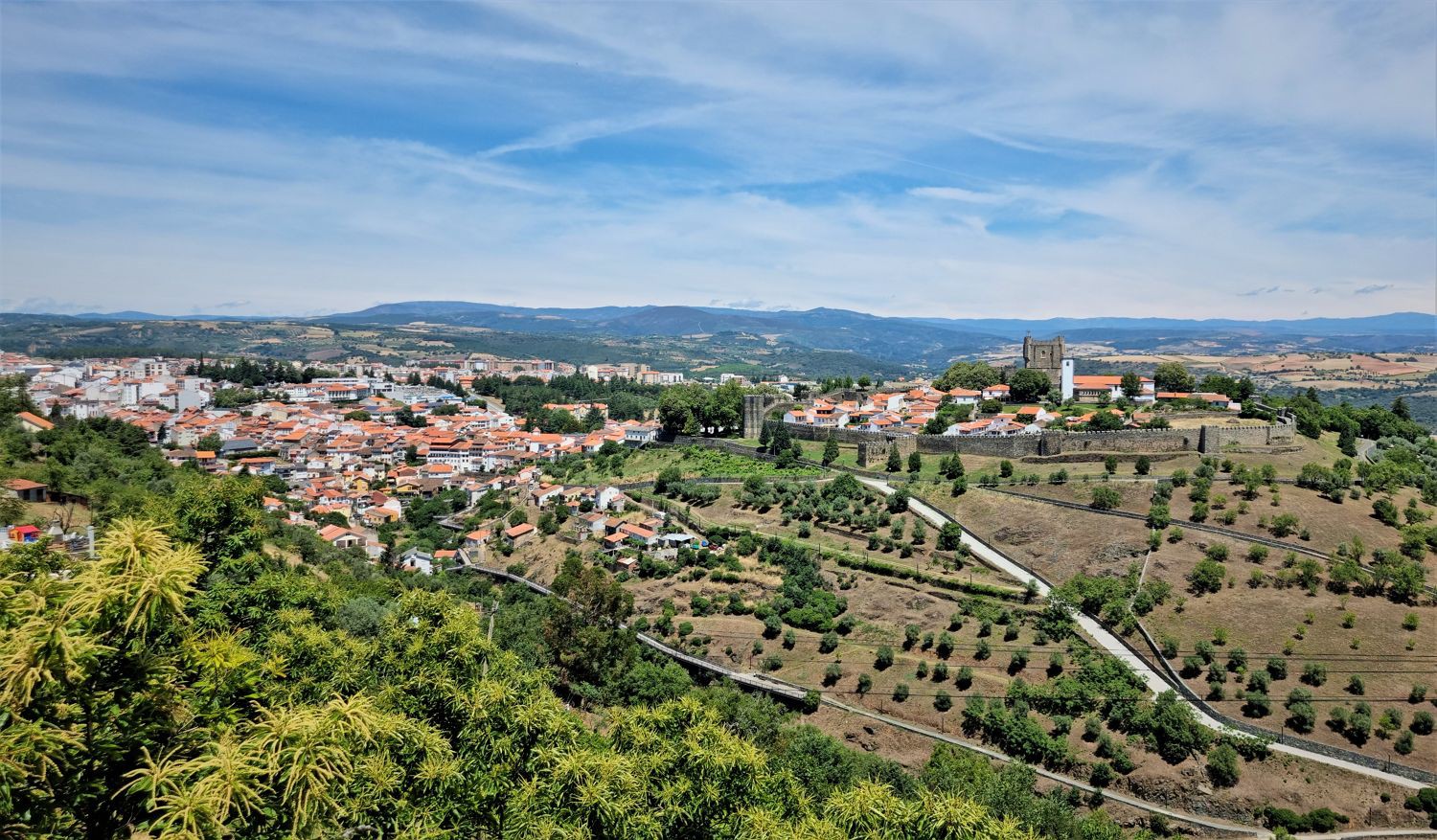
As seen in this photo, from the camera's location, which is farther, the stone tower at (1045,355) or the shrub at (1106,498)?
the stone tower at (1045,355)

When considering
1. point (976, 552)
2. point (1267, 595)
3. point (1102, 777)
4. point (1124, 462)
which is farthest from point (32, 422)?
point (1267, 595)

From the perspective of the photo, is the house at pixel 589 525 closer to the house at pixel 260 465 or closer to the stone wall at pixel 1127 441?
the stone wall at pixel 1127 441

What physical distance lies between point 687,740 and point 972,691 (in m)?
17.7

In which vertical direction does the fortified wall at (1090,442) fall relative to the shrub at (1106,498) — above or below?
above

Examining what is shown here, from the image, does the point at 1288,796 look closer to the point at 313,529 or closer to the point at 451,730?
the point at 451,730

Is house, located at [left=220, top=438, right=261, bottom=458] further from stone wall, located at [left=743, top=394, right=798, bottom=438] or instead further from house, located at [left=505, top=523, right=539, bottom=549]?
stone wall, located at [left=743, top=394, right=798, bottom=438]

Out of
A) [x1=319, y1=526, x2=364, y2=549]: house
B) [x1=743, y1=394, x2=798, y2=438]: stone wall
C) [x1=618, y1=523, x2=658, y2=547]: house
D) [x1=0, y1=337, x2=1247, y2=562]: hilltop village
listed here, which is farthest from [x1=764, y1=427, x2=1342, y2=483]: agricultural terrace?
[x1=319, y1=526, x2=364, y2=549]: house

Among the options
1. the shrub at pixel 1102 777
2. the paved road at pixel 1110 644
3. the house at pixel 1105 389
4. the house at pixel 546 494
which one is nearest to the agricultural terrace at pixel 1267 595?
the paved road at pixel 1110 644

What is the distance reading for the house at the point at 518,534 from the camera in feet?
Answer: 130

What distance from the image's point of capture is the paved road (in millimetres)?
20250

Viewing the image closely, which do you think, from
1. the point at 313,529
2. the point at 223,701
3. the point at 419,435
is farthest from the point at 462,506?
the point at 223,701

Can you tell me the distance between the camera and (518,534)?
1575 inches

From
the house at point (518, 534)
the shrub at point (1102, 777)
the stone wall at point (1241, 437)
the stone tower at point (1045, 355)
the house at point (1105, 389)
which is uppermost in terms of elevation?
the stone tower at point (1045, 355)

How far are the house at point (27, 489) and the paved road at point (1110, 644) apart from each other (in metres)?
31.9
